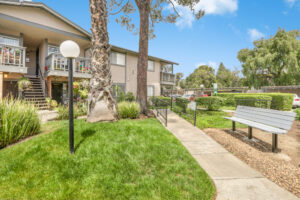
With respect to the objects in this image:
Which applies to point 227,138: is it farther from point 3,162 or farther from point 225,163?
point 3,162

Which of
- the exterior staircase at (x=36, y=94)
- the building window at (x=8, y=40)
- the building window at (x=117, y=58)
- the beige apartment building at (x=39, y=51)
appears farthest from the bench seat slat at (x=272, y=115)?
the building window at (x=8, y=40)

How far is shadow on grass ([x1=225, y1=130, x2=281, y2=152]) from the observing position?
14.6 feet

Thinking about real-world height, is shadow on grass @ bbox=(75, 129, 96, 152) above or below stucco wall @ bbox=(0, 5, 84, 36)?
below

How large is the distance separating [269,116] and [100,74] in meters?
6.03

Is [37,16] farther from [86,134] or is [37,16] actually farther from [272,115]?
[272,115]

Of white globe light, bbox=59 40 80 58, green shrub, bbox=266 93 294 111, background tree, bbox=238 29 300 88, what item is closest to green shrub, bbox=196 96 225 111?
green shrub, bbox=266 93 294 111

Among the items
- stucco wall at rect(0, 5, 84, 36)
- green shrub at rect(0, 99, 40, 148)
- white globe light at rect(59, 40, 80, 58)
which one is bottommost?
green shrub at rect(0, 99, 40, 148)

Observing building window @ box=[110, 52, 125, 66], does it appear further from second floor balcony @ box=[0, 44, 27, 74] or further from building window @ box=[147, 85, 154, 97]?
second floor balcony @ box=[0, 44, 27, 74]

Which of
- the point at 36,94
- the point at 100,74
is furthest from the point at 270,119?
the point at 36,94

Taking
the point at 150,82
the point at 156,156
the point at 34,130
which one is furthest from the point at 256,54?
the point at 34,130

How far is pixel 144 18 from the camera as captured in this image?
26.8 ft

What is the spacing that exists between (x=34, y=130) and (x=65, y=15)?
9893 millimetres

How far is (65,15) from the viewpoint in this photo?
10.6 metres

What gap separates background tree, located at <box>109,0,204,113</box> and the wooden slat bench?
474 centimetres
